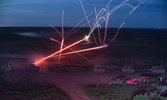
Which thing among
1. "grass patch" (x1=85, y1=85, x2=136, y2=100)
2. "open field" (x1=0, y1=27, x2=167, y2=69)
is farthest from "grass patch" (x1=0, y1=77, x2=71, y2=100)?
"open field" (x1=0, y1=27, x2=167, y2=69)

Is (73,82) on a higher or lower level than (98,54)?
lower

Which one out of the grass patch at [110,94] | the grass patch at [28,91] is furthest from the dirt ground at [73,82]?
the grass patch at [28,91]

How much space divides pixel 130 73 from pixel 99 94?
846 centimetres

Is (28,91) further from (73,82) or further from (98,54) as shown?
(98,54)

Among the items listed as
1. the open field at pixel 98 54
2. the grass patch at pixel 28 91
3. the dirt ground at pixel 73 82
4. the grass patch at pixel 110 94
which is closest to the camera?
the grass patch at pixel 110 94

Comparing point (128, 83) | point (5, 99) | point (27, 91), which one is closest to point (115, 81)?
point (128, 83)

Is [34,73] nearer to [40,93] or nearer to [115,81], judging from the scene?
[40,93]

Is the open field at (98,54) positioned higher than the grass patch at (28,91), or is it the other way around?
the open field at (98,54)

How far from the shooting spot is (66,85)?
541 inches

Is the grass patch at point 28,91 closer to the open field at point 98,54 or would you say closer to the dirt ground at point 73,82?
the dirt ground at point 73,82

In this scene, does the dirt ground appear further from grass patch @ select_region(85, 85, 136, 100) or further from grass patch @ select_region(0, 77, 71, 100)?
grass patch @ select_region(0, 77, 71, 100)

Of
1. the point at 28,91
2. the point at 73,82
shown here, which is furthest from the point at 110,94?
the point at 28,91

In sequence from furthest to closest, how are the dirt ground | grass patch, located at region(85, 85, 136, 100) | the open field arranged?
the open field, the dirt ground, grass patch, located at region(85, 85, 136, 100)

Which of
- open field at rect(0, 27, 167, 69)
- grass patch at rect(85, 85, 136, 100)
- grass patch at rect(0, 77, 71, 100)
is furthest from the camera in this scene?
open field at rect(0, 27, 167, 69)
